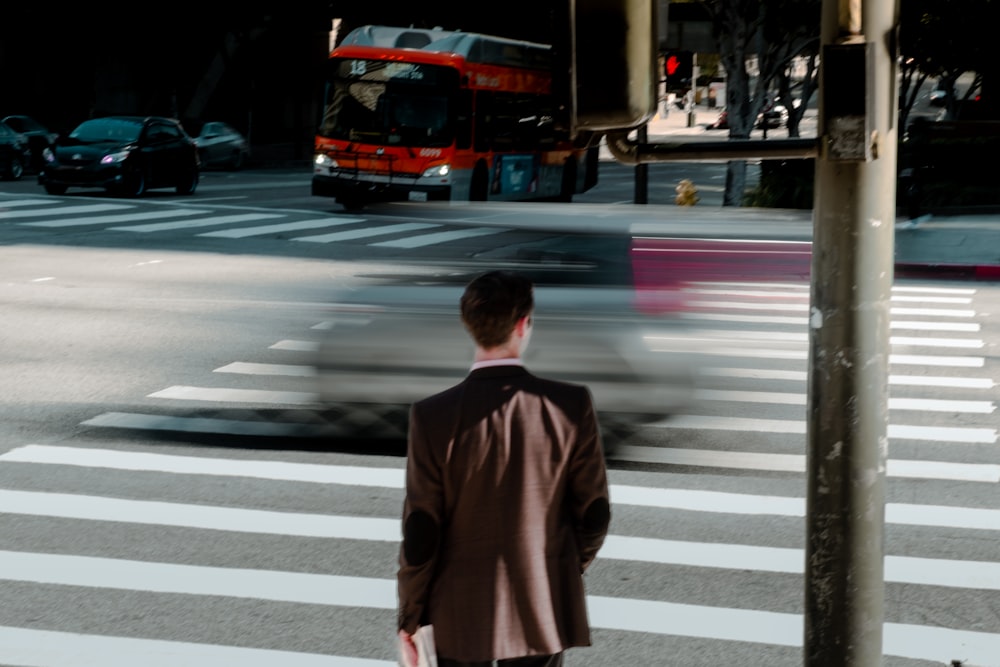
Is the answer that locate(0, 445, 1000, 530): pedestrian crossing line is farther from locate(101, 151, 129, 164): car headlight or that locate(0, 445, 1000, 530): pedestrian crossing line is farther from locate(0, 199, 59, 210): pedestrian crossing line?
locate(101, 151, 129, 164): car headlight

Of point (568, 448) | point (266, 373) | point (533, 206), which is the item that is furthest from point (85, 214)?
point (568, 448)

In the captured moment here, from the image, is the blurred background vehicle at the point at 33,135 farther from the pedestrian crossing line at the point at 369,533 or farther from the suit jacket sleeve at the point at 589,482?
the suit jacket sleeve at the point at 589,482

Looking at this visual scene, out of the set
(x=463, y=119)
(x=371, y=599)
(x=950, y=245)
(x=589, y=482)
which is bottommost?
(x=371, y=599)

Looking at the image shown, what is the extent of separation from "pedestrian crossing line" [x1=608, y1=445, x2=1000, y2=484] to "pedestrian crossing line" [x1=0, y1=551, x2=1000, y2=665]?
261cm

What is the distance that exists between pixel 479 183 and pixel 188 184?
6.72 metres

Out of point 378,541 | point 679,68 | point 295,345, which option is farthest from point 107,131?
point 378,541

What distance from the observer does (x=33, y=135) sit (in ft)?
120

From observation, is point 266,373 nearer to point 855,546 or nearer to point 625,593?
point 625,593

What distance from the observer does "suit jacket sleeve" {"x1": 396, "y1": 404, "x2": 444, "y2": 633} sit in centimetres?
376

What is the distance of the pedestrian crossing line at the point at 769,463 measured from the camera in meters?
8.81

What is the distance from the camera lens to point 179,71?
177 ft

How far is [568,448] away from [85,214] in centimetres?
2338

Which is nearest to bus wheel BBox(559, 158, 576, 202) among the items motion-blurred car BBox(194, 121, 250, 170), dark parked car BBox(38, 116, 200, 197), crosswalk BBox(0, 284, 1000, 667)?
dark parked car BBox(38, 116, 200, 197)

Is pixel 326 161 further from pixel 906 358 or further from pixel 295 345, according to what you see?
pixel 906 358
